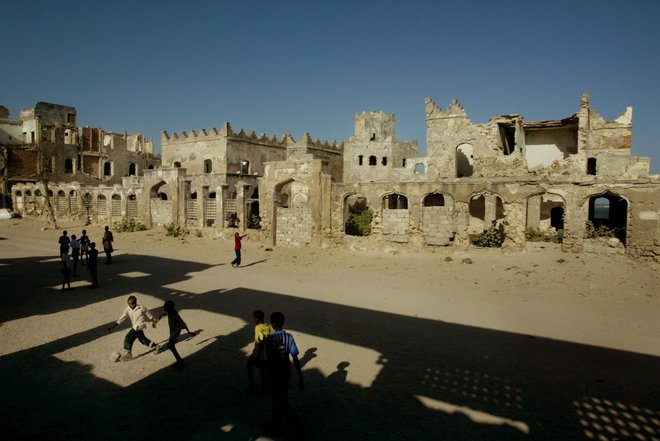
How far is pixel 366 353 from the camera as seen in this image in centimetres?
793

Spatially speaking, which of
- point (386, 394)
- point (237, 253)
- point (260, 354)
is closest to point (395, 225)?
point (237, 253)

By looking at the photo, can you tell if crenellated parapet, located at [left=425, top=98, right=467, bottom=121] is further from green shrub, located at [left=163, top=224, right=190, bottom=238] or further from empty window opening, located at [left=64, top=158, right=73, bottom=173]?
empty window opening, located at [left=64, top=158, right=73, bottom=173]

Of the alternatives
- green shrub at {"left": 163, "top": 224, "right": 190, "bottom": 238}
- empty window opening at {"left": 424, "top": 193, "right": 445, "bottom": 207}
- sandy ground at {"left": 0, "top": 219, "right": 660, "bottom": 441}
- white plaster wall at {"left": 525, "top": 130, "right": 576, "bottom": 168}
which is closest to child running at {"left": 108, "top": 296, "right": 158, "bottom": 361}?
sandy ground at {"left": 0, "top": 219, "right": 660, "bottom": 441}

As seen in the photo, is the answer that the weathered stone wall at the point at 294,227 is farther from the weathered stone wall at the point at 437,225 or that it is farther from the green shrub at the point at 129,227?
the green shrub at the point at 129,227

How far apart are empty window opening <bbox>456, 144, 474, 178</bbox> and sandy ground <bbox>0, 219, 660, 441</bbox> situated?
15.8 metres

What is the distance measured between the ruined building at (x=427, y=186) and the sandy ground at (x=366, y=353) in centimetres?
267

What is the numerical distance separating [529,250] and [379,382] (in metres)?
12.8

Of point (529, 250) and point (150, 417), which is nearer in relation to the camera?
point (150, 417)

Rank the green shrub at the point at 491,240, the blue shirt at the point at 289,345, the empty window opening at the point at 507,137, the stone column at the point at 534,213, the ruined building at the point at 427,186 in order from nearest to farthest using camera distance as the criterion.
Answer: the blue shirt at the point at 289,345 < the ruined building at the point at 427,186 < the green shrub at the point at 491,240 < the stone column at the point at 534,213 < the empty window opening at the point at 507,137

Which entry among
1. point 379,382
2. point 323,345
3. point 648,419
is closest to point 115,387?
point 323,345

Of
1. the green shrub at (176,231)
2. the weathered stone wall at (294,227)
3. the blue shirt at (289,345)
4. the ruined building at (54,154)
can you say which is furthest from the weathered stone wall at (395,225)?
the ruined building at (54,154)

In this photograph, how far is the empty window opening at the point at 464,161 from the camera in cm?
3075

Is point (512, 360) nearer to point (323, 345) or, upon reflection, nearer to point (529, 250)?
point (323, 345)

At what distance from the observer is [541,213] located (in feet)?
84.6
